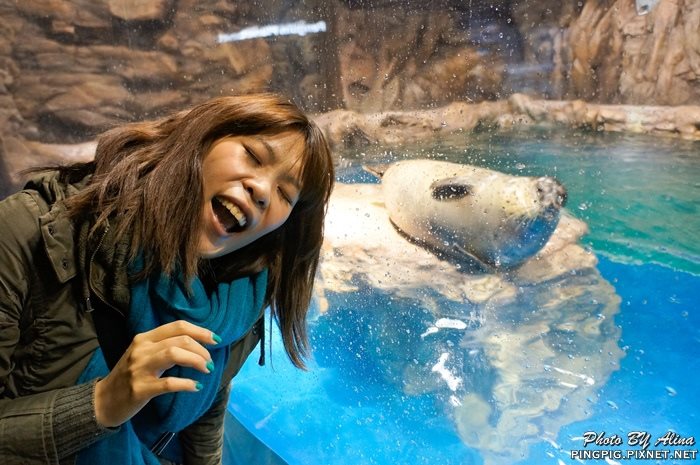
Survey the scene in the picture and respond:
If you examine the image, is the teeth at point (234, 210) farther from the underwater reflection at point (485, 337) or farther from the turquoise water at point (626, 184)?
the underwater reflection at point (485, 337)

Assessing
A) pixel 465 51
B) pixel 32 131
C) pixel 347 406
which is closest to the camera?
pixel 465 51

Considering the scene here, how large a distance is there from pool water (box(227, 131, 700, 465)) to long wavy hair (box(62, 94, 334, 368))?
104 centimetres

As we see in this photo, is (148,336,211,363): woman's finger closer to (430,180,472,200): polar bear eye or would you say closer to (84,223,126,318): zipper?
(84,223,126,318): zipper

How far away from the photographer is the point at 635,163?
1.76m

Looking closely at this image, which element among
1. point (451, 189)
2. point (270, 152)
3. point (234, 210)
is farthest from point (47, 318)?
point (451, 189)

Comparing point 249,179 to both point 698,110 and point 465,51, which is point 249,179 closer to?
point 465,51

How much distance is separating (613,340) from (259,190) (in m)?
1.58

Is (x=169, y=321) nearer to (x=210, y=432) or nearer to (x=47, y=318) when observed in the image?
(x=47, y=318)

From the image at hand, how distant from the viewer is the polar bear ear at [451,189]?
211 centimetres

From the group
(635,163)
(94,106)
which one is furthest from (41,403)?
(94,106)

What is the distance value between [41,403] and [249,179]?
0.46 m

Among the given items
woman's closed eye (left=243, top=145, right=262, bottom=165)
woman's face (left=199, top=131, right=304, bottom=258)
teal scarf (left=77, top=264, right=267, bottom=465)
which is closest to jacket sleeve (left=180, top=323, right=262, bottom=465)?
teal scarf (left=77, top=264, right=267, bottom=465)

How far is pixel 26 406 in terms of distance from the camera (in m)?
0.77

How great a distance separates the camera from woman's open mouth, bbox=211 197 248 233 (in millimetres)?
919
